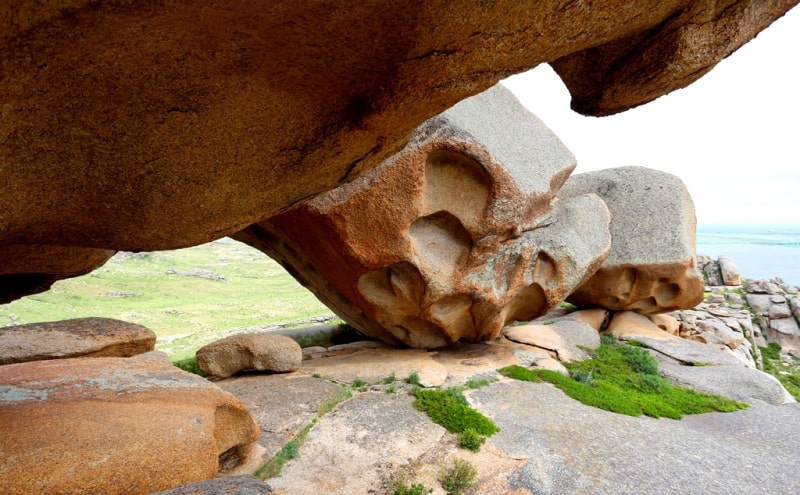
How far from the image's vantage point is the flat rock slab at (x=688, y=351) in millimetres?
11087

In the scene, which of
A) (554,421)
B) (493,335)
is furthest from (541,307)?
(554,421)

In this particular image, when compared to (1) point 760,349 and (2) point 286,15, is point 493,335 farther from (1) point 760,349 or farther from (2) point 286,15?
(1) point 760,349

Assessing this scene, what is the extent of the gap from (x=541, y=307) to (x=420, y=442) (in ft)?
17.4

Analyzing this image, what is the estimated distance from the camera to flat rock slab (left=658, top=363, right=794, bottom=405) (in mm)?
8852

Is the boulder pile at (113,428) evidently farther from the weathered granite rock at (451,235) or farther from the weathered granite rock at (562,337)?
the weathered granite rock at (562,337)

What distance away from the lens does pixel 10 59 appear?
1.67 m

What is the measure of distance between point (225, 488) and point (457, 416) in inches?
152

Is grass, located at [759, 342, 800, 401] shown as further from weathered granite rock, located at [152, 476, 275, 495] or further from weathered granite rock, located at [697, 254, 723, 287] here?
weathered granite rock, located at [152, 476, 275, 495]

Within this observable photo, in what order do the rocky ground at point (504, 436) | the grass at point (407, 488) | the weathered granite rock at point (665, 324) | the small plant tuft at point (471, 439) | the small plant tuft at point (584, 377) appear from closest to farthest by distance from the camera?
the grass at point (407, 488) → the rocky ground at point (504, 436) → the small plant tuft at point (471, 439) → the small plant tuft at point (584, 377) → the weathered granite rock at point (665, 324)

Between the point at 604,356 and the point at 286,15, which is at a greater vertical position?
the point at 286,15

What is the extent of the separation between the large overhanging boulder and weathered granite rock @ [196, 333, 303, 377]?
4703 mm

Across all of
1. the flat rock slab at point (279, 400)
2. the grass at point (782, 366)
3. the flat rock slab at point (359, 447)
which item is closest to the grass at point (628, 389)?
the flat rock slab at point (359, 447)

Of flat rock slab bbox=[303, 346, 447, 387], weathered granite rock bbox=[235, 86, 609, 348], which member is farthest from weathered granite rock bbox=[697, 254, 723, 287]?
flat rock slab bbox=[303, 346, 447, 387]

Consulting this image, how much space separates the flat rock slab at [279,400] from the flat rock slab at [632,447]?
2.47 m
